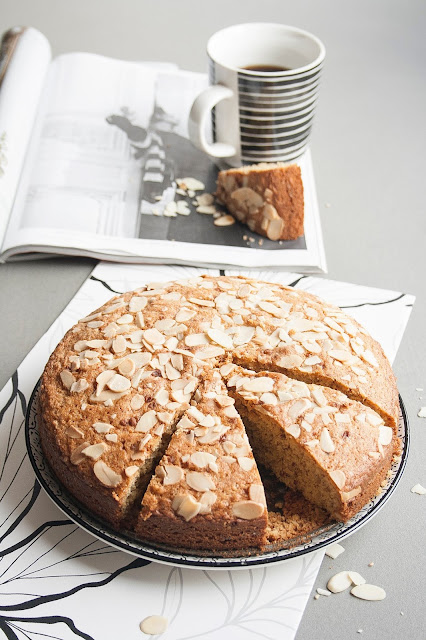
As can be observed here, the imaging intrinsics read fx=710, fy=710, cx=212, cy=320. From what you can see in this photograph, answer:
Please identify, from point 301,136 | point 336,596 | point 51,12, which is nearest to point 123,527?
point 336,596

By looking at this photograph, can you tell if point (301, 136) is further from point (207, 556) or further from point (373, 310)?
point (207, 556)

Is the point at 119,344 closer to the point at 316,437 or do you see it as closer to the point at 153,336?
the point at 153,336

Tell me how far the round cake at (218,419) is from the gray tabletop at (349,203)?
0.48ft

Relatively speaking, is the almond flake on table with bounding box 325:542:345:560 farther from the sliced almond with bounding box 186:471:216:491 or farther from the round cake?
the sliced almond with bounding box 186:471:216:491

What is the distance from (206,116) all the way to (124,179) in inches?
12.1

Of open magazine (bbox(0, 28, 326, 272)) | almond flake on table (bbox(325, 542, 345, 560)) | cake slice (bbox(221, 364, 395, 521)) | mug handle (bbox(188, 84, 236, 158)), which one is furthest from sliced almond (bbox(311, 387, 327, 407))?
mug handle (bbox(188, 84, 236, 158))

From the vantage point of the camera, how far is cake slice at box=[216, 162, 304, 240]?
1852 millimetres

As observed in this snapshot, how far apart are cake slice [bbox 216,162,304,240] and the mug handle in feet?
0.33

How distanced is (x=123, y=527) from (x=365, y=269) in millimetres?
1061

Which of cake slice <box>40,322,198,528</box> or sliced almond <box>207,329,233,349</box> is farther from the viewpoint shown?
sliced almond <box>207,329,233,349</box>

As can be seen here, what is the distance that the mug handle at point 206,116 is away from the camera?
6.31ft

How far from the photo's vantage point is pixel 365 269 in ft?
6.27

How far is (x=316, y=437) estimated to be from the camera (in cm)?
115

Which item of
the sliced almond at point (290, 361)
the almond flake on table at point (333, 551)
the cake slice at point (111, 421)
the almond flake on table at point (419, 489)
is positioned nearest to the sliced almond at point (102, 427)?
the cake slice at point (111, 421)
